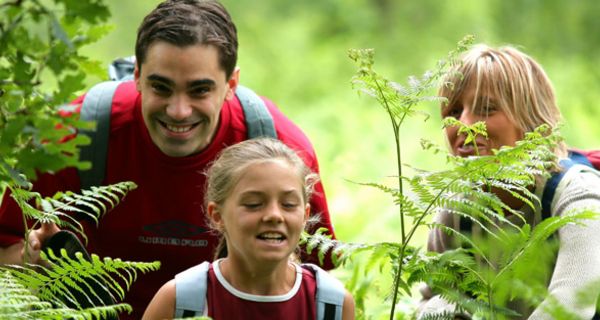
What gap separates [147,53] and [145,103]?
0.81 ft

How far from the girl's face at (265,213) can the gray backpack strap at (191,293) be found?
14 centimetres

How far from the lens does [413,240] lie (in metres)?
9.23

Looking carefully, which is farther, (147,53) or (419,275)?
(147,53)

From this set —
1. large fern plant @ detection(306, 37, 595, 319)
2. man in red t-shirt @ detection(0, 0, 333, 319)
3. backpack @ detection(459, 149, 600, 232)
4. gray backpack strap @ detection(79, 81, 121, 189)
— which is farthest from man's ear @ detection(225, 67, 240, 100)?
large fern plant @ detection(306, 37, 595, 319)

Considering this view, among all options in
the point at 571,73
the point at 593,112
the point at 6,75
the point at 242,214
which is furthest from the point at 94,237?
the point at 571,73

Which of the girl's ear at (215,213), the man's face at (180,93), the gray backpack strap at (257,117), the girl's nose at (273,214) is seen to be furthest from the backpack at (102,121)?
the girl's nose at (273,214)

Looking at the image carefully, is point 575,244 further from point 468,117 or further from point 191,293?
point 191,293

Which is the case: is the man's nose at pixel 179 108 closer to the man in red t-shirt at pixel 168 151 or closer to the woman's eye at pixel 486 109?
the man in red t-shirt at pixel 168 151

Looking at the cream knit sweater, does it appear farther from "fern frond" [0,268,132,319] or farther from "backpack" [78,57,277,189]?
"fern frond" [0,268,132,319]

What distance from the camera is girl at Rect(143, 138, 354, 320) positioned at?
3.80m

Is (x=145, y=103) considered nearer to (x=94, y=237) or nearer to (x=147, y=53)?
(x=147, y=53)

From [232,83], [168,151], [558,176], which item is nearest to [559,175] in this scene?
[558,176]

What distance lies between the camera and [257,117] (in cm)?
507

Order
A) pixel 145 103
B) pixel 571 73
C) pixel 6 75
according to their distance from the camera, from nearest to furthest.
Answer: pixel 6 75 < pixel 145 103 < pixel 571 73
